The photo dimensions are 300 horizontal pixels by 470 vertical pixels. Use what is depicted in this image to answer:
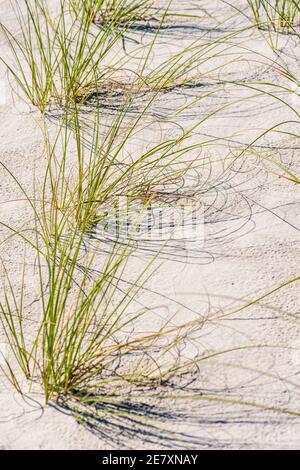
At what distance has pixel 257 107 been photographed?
2775mm

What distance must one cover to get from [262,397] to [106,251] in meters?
0.66

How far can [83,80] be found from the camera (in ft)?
9.05

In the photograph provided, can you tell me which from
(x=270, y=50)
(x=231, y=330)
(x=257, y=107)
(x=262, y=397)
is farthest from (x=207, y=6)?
(x=262, y=397)

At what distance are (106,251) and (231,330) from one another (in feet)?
1.52

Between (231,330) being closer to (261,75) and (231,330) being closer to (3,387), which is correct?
(3,387)

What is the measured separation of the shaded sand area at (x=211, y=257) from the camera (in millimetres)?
1788

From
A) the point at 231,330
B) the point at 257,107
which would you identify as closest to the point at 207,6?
the point at 257,107

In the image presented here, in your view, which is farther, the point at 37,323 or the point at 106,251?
the point at 106,251

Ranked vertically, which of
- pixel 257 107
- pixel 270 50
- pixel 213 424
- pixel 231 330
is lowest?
pixel 213 424

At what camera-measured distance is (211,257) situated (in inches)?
87.4

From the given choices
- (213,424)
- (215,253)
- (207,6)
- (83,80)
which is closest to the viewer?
(213,424)

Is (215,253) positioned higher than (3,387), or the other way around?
(215,253)

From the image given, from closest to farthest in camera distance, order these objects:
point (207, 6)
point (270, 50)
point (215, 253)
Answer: point (215, 253) → point (270, 50) → point (207, 6)

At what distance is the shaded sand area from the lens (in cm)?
179
